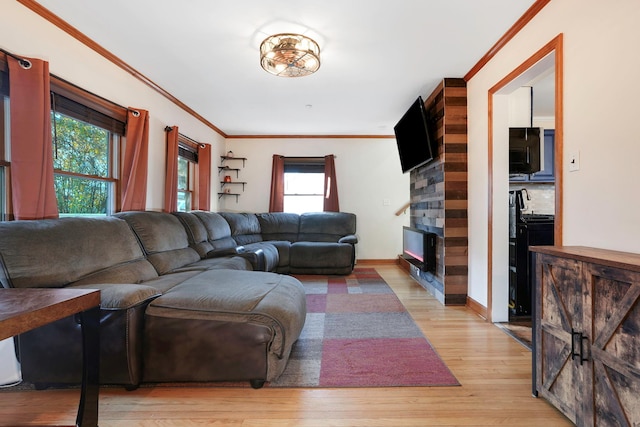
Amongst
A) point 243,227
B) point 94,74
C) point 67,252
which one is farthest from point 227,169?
point 67,252

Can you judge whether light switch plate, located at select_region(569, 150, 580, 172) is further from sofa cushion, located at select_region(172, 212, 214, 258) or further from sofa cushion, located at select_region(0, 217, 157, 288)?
sofa cushion, located at select_region(172, 212, 214, 258)

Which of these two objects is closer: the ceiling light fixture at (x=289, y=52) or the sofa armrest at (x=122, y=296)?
the sofa armrest at (x=122, y=296)

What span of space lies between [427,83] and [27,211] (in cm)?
350

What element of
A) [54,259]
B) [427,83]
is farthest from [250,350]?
[427,83]

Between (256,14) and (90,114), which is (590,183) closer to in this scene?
(256,14)

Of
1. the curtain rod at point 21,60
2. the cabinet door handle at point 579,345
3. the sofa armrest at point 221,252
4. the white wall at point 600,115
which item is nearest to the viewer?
the cabinet door handle at point 579,345

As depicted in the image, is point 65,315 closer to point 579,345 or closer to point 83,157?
point 579,345

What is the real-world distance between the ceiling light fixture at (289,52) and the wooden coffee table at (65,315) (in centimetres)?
195

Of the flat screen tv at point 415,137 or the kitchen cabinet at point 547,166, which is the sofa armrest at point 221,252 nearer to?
the flat screen tv at point 415,137

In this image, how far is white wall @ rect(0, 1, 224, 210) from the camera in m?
1.83

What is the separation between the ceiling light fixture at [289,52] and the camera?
218cm

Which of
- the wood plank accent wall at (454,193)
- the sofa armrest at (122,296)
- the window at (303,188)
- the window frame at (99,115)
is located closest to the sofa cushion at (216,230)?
the window frame at (99,115)

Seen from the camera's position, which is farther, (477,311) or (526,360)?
(477,311)

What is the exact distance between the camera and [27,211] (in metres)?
1.80
